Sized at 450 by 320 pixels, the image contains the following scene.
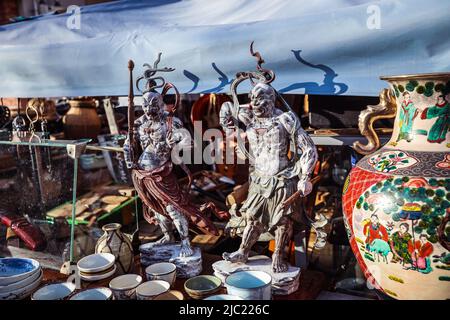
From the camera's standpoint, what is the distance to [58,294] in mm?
1879

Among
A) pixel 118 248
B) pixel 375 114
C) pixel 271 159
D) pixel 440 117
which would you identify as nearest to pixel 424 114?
pixel 440 117

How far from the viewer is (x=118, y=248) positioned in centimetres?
232

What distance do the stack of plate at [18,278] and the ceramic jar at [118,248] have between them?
14.8 inches

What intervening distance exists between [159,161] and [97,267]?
2.14 ft

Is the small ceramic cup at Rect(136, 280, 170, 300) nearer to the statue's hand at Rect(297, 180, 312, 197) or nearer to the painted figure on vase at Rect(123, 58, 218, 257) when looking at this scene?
the painted figure on vase at Rect(123, 58, 218, 257)

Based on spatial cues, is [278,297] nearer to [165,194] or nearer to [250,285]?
[250,285]

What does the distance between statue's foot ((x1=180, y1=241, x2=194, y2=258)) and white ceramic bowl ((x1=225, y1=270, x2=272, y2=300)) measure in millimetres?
418

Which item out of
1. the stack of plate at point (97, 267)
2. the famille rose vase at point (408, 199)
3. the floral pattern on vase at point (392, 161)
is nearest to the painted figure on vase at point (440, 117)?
the famille rose vase at point (408, 199)

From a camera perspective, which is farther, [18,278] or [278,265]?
Result: [278,265]

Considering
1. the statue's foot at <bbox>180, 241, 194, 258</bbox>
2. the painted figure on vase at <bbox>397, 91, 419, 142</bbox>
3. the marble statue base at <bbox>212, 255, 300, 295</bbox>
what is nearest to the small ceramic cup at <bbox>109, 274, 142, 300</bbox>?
the statue's foot at <bbox>180, 241, 194, 258</bbox>

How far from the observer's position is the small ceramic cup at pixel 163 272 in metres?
2.08

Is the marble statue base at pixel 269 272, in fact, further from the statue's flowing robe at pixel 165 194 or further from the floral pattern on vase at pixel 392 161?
the floral pattern on vase at pixel 392 161

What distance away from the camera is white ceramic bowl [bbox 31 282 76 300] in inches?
72.9
